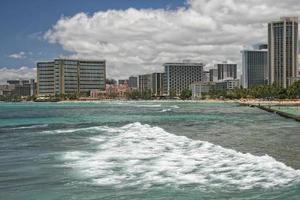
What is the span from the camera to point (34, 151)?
28422 millimetres

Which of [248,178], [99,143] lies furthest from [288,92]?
[248,178]

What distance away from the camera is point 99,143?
1300 inches

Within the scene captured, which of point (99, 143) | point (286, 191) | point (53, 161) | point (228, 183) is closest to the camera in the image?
point (286, 191)

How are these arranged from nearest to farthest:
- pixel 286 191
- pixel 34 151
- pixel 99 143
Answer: pixel 286 191
pixel 34 151
pixel 99 143

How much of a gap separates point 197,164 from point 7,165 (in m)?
9.41

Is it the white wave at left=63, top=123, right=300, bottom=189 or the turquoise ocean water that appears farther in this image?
the white wave at left=63, top=123, right=300, bottom=189

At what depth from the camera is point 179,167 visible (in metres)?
21.4

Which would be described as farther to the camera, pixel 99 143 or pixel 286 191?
pixel 99 143

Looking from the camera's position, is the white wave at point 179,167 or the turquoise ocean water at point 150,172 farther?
the white wave at point 179,167

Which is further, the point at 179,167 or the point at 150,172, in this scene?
the point at 179,167

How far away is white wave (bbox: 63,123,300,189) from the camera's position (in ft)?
59.5

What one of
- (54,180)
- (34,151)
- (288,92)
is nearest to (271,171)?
(54,180)

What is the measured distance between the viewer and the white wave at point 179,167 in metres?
18.1

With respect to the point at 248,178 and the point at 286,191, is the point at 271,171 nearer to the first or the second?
the point at 248,178
